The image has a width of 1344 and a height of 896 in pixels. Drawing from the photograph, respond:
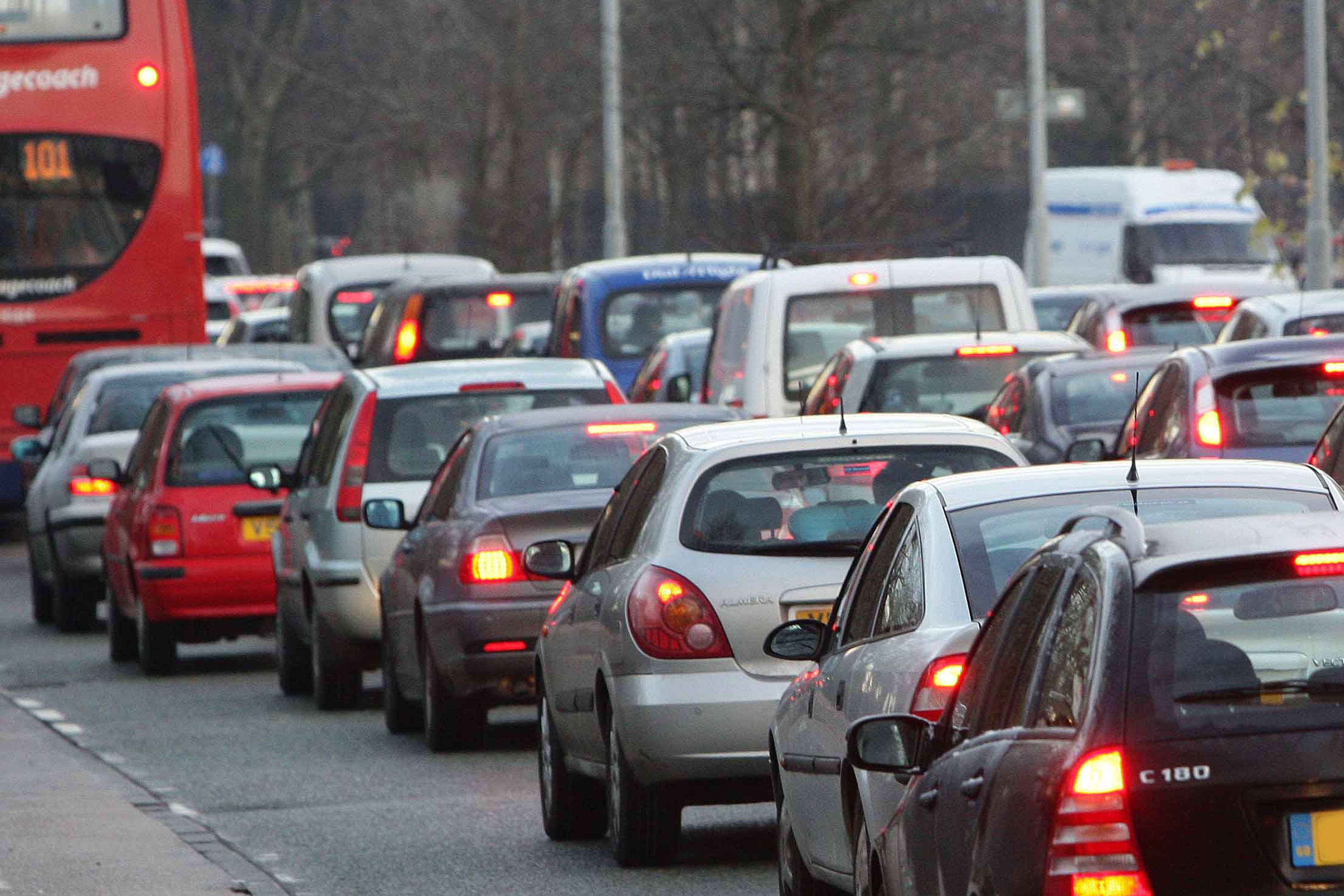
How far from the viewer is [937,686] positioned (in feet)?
23.1

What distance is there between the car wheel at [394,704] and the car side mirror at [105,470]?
4.89 meters

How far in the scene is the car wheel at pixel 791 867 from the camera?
7.96 meters

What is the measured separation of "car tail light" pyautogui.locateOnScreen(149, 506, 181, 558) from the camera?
55.8ft

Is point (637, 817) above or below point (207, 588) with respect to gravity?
above

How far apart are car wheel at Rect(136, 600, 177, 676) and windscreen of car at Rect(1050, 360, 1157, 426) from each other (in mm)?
4856

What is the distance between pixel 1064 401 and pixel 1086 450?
2.77 m

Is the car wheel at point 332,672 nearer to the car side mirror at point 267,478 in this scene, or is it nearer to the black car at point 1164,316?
the car side mirror at point 267,478

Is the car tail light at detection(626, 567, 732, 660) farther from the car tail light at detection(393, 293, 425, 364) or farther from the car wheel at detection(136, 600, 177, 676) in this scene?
the car tail light at detection(393, 293, 425, 364)

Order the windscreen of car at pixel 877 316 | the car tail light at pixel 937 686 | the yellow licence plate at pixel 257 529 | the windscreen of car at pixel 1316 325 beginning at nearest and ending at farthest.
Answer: the car tail light at pixel 937 686, the windscreen of car at pixel 1316 325, the yellow licence plate at pixel 257 529, the windscreen of car at pixel 877 316

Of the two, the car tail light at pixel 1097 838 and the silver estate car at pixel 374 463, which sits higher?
the car tail light at pixel 1097 838

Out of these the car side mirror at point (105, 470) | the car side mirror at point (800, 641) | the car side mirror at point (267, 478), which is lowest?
the car side mirror at point (105, 470)

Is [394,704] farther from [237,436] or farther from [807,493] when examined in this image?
[807,493]

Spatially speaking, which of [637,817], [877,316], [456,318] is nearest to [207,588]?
[877,316]

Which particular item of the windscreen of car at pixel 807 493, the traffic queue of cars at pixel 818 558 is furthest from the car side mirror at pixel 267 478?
the windscreen of car at pixel 807 493
